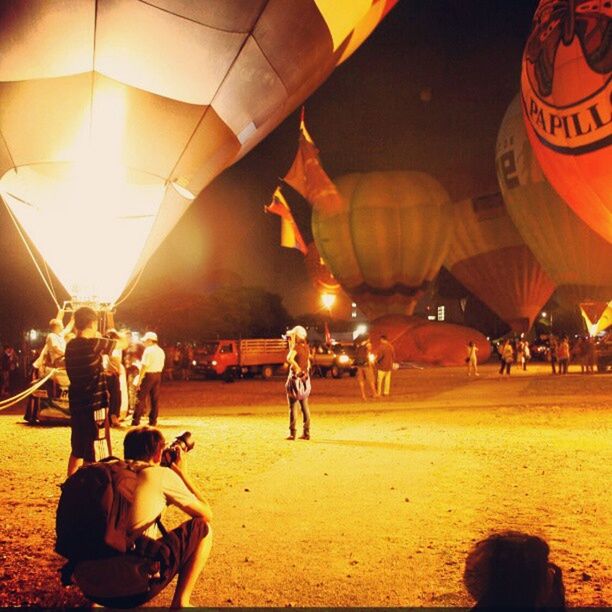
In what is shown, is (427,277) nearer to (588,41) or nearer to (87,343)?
(588,41)

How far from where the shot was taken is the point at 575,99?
1803cm

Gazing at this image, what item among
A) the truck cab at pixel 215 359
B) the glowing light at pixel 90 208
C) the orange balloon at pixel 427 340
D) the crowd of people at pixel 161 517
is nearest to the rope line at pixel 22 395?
the crowd of people at pixel 161 517

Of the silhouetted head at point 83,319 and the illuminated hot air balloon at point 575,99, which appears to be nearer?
the silhouetted head at point 83,319

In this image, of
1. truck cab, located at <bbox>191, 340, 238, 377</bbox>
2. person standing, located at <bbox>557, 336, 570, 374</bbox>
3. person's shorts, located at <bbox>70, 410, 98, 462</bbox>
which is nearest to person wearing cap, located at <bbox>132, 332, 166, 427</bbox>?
person's shorts, located at <bbox>70, 410, 98, 462</bbox>

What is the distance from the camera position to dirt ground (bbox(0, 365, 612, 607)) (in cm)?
411

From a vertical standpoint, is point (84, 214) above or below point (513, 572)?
above

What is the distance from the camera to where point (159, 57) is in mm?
10219

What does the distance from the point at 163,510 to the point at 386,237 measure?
34.6 metres

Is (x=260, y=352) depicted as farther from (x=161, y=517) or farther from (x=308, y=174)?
(x=161, y=517)

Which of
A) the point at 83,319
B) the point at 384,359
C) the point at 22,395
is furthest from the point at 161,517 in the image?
the point at 384,359

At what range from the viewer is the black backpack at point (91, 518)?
9.57 feet

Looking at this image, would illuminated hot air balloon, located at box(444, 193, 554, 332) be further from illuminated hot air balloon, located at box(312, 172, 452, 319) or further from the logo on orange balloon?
the logo on orange balloon

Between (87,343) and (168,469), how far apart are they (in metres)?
2.84

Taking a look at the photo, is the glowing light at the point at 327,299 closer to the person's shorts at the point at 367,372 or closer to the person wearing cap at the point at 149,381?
the person's shorts at the point at 367,372
